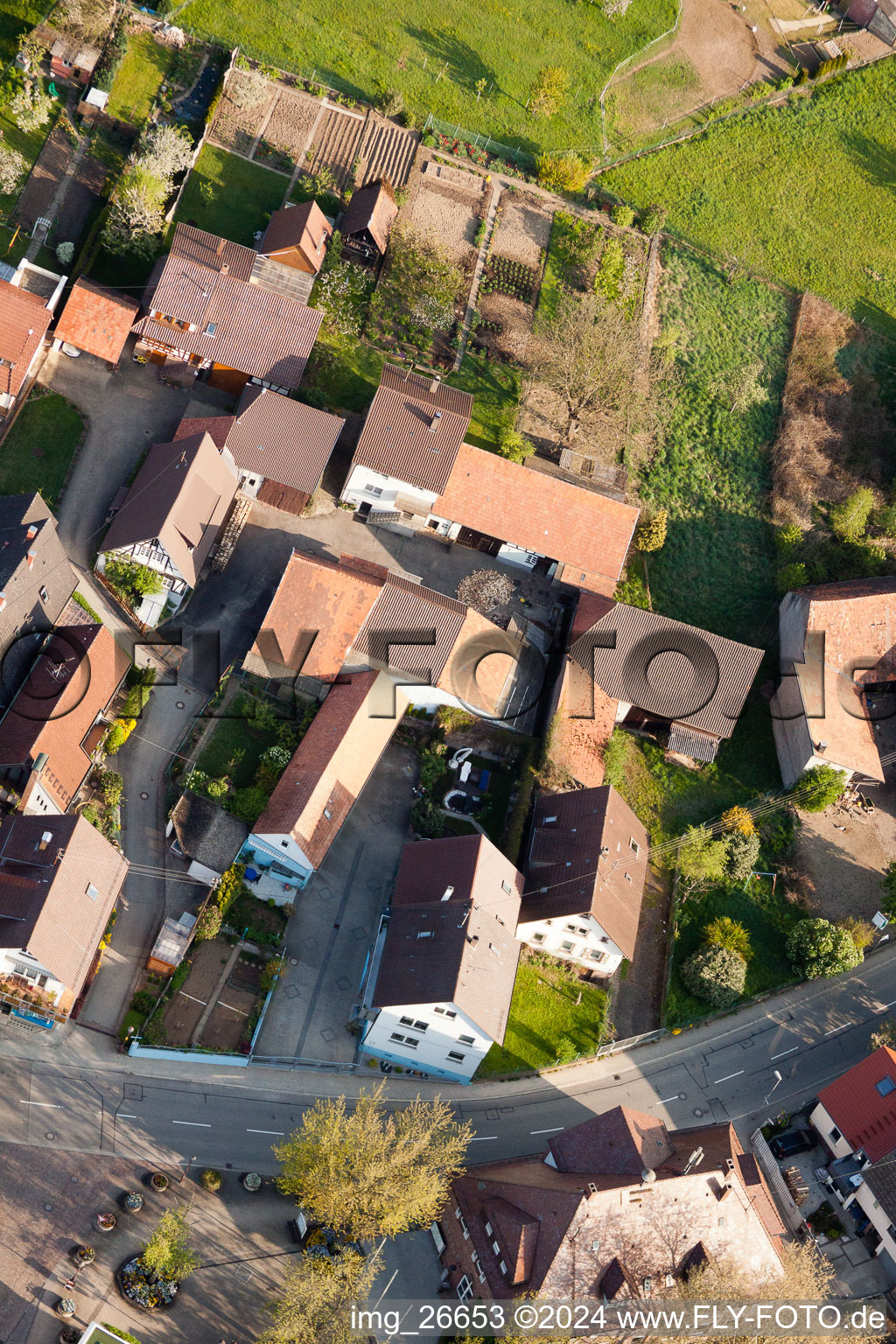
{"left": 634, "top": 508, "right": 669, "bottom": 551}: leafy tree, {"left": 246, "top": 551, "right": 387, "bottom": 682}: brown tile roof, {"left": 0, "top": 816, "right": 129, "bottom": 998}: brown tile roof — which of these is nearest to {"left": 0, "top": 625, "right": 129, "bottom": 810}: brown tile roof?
{"left": 0, "top": 816, "right": 129, "bottom": 998}: brown tile roof

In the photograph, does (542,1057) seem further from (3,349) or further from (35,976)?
(3,349)

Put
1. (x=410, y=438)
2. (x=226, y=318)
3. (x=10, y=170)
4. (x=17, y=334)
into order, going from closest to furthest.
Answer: (x=17, y=334) → (x=410, y=438) → (x=226, y=318) → (x=10, y=170)

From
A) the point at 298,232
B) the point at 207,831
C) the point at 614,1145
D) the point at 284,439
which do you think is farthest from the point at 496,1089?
the point at 298,232

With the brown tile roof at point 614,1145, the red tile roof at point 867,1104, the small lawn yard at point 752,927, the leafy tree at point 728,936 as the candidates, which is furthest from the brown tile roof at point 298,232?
the red tile roof at point 867,1104

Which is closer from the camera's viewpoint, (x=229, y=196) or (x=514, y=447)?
(x=514, y=447)

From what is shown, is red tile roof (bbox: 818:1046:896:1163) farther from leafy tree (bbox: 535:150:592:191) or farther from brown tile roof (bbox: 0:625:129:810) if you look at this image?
leafy tree (bbox: 535:150:592:191)

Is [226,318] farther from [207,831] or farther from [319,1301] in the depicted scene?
[319,1301]

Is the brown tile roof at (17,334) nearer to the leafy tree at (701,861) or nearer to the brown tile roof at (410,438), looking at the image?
the brown tile roof at (410,438)

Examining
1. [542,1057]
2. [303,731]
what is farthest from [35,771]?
[542,1057]
